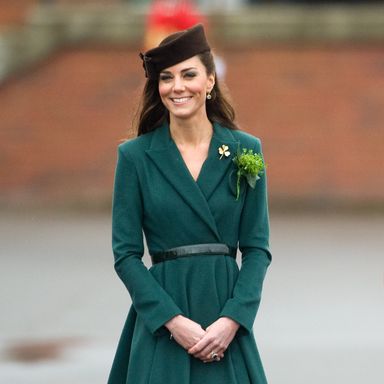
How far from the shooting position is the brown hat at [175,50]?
4.12 meters

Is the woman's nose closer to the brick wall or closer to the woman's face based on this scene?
the woman's face

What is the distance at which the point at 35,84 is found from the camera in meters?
16.1

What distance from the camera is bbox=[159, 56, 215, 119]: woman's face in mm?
4145

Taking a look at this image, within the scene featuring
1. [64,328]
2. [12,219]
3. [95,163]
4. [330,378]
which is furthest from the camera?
[95,163]

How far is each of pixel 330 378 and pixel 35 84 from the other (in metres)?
9.66

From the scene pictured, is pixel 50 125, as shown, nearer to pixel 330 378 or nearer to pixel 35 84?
pixel 35 84

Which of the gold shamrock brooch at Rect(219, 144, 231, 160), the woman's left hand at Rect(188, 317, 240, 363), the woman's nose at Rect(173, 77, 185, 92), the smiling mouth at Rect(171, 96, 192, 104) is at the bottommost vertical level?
the woman's left hand at Rect(188, 317, 240, 363)

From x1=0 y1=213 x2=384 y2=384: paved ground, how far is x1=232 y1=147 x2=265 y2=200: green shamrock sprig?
3175 mm

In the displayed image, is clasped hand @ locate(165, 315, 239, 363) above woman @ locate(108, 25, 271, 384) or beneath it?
beneath

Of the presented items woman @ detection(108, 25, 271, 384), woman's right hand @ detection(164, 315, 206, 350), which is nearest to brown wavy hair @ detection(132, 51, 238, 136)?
woman @ detection(108, 25, 271, 384)

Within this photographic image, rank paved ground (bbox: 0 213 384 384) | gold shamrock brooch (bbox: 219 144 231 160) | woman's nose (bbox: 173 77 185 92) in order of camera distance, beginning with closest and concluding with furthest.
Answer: woman's nose (bbox: 173 77 185 92) < gold shamrock brooch (bbox: 219 144 231 160) < paved ground (bbox: 0 213 384 384)

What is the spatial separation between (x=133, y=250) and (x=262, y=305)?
5.37 metres

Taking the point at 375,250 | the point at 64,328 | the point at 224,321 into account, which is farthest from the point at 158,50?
the point at 375,250

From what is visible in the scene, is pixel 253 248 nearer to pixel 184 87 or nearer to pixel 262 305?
pixel 184 87
